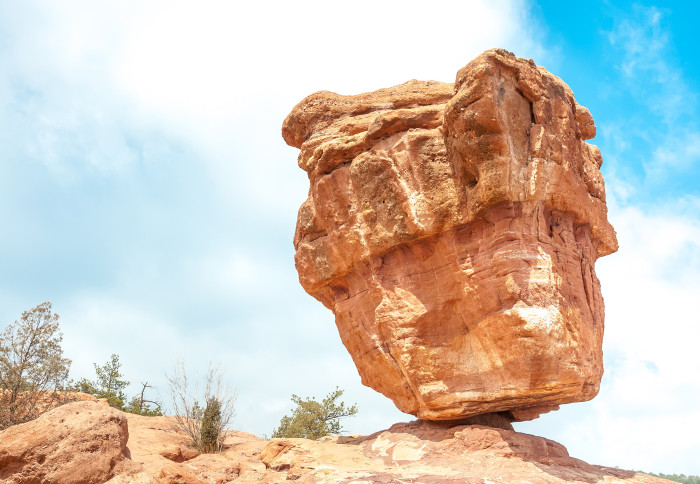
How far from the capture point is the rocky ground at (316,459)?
28.7 ft

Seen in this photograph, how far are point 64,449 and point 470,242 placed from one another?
7.28 metres

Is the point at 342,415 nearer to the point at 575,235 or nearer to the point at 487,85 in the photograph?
the point at 575,235

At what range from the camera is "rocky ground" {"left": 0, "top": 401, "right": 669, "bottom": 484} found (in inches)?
344

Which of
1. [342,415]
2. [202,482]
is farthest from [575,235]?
[342,415]

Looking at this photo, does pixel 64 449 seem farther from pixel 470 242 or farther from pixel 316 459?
pixel 470 242

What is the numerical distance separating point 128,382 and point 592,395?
18160 mm

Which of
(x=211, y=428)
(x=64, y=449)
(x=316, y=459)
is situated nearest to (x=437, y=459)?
(x=316, y=459)

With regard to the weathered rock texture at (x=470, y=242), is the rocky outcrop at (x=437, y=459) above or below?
below

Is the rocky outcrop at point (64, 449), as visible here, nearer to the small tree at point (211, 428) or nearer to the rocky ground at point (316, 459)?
the rocky ground at point (316, 459)

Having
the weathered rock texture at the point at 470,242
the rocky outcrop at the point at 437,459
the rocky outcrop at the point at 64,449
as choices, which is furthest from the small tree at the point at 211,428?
the weathered rock texture at the point at 470,242

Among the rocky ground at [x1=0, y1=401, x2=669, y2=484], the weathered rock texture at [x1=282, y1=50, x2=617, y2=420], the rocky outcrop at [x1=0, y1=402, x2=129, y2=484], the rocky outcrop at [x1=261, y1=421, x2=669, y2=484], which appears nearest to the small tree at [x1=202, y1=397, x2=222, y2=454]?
the rocky ground at [x1=0, y1=401, x2=669, y2=484]

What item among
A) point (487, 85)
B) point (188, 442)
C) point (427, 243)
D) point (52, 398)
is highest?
point (487, 85)

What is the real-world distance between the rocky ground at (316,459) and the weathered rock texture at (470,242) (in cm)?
68

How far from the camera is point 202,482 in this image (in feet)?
30.4
